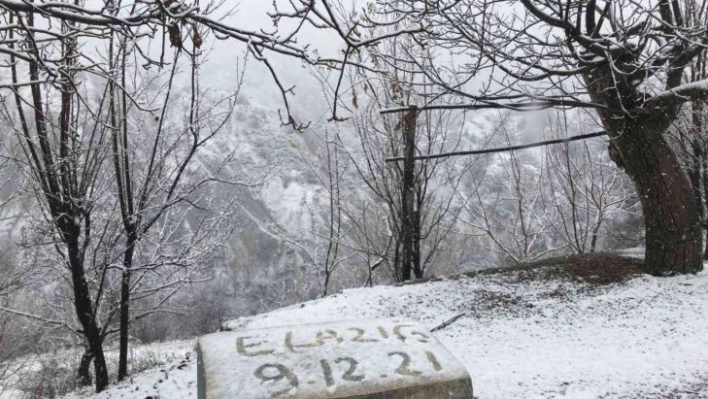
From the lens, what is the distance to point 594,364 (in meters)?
3.82

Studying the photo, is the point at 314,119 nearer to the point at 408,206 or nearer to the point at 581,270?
the point at 408,206

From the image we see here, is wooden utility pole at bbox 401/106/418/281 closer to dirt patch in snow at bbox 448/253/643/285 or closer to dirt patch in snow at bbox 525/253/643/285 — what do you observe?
dirt patch in snow at bbox 448/253/643/285

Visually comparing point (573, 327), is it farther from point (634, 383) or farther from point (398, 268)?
point (398, 268)

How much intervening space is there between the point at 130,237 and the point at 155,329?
2037 centimetres

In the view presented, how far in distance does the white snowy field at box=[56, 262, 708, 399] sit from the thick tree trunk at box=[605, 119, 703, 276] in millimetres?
239

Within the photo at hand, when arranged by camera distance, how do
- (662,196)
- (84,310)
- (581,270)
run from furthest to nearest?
(581,270)
(84,310)
(662,196)

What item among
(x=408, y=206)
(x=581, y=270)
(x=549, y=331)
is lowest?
(x=549, y=331)

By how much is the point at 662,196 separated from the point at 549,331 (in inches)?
88.2

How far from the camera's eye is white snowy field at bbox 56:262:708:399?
3.55 metres

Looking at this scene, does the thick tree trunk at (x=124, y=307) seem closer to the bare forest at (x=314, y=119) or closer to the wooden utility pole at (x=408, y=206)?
the bare forest at (x=314, y=119)

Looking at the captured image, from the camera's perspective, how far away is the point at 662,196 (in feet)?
18.1

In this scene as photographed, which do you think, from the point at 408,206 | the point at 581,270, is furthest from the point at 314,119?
the point at 581,270

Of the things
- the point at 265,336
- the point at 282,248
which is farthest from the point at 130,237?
the point at 282,248

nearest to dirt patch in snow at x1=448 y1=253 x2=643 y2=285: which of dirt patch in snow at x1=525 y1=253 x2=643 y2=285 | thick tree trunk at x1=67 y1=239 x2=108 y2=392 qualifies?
dirt patch in snow at x1=525 y1=253 x2=643 y2=285
